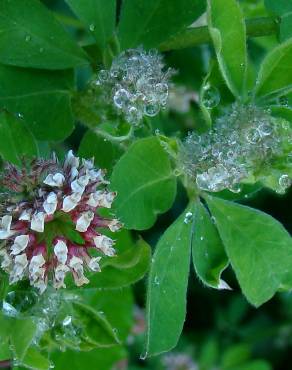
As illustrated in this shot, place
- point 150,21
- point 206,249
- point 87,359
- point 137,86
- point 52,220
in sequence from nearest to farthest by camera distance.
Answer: point 52,220
point 137,86
point 206,249
point 150,21
point 87,359

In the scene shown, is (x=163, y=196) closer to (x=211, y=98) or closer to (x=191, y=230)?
(x=191, y=230)

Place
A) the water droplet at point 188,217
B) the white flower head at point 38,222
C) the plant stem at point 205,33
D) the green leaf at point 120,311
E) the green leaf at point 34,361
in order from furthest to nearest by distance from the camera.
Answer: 1. the green leaf at point 120,311
2. the plant stem at point 205,33
3. the water droplet at point 188,217
4. the green leaf at point 34,361
5. the white flower head at point 38,222

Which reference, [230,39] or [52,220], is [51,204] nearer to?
[52,220]

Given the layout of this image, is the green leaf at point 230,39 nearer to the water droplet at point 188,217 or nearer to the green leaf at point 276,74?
the green leaf at point 276,74

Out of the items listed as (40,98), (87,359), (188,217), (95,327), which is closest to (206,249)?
(188,217)

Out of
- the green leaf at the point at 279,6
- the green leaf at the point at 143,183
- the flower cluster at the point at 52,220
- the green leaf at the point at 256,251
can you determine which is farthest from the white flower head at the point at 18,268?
the green leaf at the point at 279,6

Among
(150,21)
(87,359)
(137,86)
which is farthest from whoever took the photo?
(87,359)

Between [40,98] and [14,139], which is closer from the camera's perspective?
[14,139]
